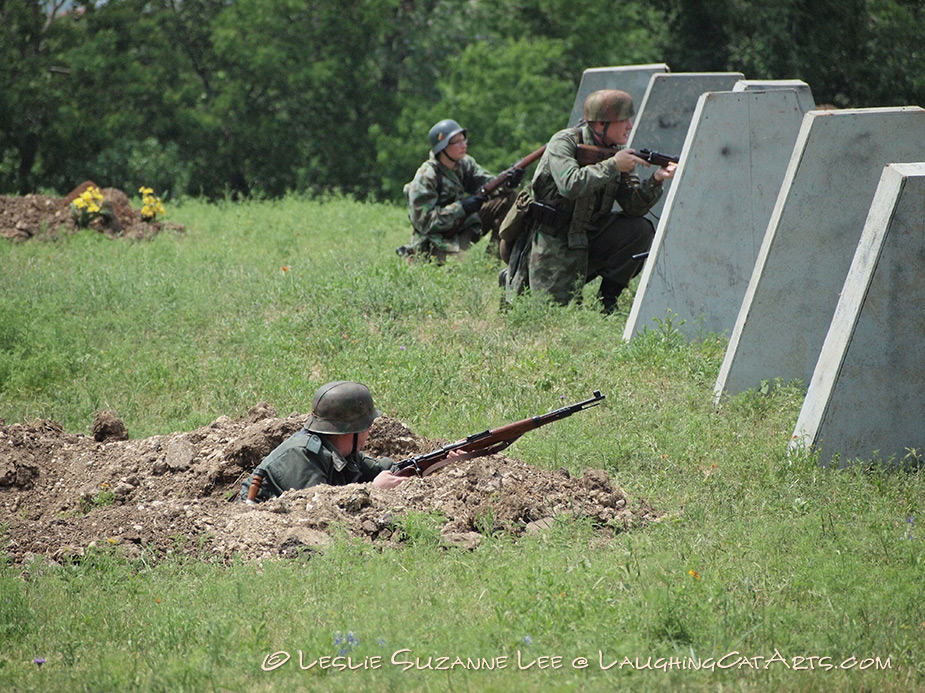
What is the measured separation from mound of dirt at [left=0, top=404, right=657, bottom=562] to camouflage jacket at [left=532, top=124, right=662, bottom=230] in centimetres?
306

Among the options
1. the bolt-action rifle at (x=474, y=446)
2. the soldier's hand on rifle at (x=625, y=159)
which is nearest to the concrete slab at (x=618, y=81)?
the soldier's hand on rifle at (x=625, y=159)

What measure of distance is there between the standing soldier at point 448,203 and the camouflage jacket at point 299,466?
17.4 feet

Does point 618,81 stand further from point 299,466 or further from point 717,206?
point 299,466

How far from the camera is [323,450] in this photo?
17.5ft

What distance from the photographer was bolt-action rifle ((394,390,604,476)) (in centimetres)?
525

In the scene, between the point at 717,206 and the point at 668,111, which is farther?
the point at 668,111

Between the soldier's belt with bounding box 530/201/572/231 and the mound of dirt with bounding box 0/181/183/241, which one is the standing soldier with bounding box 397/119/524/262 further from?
the mound of dirt with bounding box 0/181/183/241

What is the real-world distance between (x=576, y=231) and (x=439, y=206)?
232 cm

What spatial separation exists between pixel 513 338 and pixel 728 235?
170cm

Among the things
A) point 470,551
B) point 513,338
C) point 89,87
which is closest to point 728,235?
point 513,338

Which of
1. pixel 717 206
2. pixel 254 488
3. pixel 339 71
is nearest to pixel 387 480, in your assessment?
pixel 254 488

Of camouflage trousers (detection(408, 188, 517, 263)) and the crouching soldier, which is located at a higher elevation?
the crouching soldier

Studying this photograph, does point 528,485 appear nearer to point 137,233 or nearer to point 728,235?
point 728,235

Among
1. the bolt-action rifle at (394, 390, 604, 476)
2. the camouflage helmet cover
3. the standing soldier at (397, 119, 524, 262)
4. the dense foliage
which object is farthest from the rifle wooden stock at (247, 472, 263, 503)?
the dense foliage
